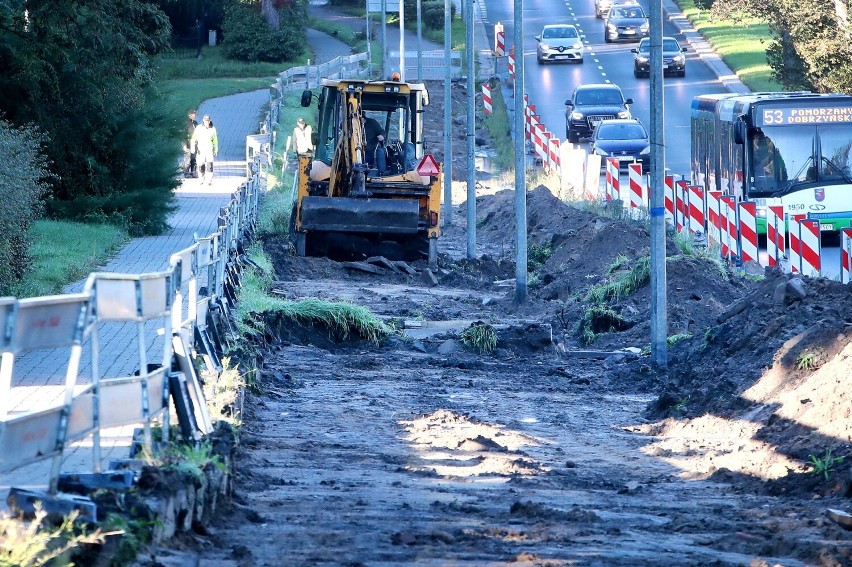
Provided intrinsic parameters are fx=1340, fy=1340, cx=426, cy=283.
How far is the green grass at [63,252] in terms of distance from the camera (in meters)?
17.4

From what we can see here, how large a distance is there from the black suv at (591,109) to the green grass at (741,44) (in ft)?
25.1

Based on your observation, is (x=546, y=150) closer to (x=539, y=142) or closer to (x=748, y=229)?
(x=539, y=142)

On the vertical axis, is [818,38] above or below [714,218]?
above

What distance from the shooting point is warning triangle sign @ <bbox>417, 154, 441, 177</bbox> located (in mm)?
23234

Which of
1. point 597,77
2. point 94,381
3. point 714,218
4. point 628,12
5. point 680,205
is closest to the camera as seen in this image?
point 94,381

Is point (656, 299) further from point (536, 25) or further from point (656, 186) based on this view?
point (536, 25)

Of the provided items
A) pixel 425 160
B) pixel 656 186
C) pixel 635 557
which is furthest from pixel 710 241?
pixel 635 557

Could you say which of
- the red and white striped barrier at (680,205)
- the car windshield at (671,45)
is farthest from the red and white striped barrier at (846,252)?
the car windshield at (671,45)

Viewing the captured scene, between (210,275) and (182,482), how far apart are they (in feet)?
21.7

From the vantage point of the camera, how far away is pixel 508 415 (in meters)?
12.0

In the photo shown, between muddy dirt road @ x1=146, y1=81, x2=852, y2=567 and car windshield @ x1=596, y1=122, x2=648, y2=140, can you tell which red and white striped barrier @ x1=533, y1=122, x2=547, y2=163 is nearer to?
car windshield @ x1=596, y1=122, x2=648, y2=140

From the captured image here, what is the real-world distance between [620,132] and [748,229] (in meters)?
18.0

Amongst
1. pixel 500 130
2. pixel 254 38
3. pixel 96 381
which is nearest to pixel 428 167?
pixel 96 381

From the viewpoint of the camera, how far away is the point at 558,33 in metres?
59.6
